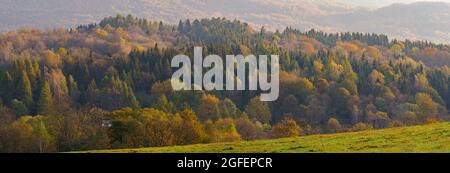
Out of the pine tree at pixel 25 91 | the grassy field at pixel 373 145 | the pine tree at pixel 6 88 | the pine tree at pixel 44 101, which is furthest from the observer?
the pine tree at pixel 6 88

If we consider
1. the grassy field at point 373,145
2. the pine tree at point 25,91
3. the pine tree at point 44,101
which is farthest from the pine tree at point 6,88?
the grassy field at point 373,145

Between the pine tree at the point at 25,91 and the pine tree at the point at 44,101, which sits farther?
the pine tree at the point at 25,91

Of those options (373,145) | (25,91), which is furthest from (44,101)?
(373,145)

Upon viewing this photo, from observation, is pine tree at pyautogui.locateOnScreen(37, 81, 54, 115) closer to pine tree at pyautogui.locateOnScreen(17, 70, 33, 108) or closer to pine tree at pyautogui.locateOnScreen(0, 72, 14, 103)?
pine tree at pyautogui.locateOnScreen(17, 70, 33, 108)

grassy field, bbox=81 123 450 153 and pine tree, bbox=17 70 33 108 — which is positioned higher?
grassy field, bbox=81 123 450 153

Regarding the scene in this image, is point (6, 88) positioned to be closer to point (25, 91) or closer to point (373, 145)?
point (25, 91)

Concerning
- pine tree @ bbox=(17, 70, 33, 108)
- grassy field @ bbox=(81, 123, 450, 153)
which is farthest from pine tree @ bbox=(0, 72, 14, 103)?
grassy field @ bbox=(81, 123, 450, 153)

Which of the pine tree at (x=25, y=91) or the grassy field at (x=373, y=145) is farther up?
the grassy field at (x=373, y=145)

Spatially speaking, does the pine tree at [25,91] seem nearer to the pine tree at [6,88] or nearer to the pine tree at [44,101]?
the pine tree at [6,88]

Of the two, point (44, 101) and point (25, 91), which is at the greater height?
point (44, 101)
